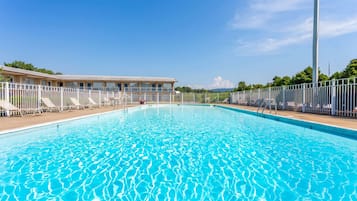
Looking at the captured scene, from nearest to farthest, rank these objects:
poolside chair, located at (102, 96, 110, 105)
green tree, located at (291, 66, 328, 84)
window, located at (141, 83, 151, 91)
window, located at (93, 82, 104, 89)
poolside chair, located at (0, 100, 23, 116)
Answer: poolside chair, located at (0, 100, 23, 116) < green tree, located at (291, 66, 328, 84) < poolside chair, located at (102, 96, 110, 105) < window, located at (93, 82, 104, 89) < window, located at (141, 83, 151, 91)

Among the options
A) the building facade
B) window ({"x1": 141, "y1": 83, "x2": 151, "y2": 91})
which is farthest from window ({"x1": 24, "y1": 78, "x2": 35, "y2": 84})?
window ({"x1": 141, "y1": 83, "x2": 151, "y2": 91})

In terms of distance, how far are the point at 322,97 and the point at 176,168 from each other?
988cm

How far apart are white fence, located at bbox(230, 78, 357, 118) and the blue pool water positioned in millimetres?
4122

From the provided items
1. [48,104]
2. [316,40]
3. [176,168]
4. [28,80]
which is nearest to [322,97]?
[316,40]

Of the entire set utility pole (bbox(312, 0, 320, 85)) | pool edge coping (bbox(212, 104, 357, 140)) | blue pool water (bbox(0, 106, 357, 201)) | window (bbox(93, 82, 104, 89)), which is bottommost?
blue pool water (bbox(0, 106, 357, 201))

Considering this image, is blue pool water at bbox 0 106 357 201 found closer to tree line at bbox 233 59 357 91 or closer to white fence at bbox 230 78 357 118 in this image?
white fence at bbox 230 78 357 118

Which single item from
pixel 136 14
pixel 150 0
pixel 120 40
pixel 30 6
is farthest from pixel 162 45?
pixel 30 6

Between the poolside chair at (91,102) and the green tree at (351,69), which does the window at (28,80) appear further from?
the green tree at (351,69)

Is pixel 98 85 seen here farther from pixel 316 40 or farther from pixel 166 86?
pixel 316 40

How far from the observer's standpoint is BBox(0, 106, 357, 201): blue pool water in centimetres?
250

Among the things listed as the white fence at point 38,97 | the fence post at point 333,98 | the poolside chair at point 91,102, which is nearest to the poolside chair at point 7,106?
the white fence at point 38,97

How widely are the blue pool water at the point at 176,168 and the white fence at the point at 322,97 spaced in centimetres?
412

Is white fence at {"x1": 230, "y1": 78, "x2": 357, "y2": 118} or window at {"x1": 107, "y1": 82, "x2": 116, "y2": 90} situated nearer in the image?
white fence at {"x1": 230, "y1": 78, "x2": 357, "y2": 118}

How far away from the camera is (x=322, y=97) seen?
9859 mm
